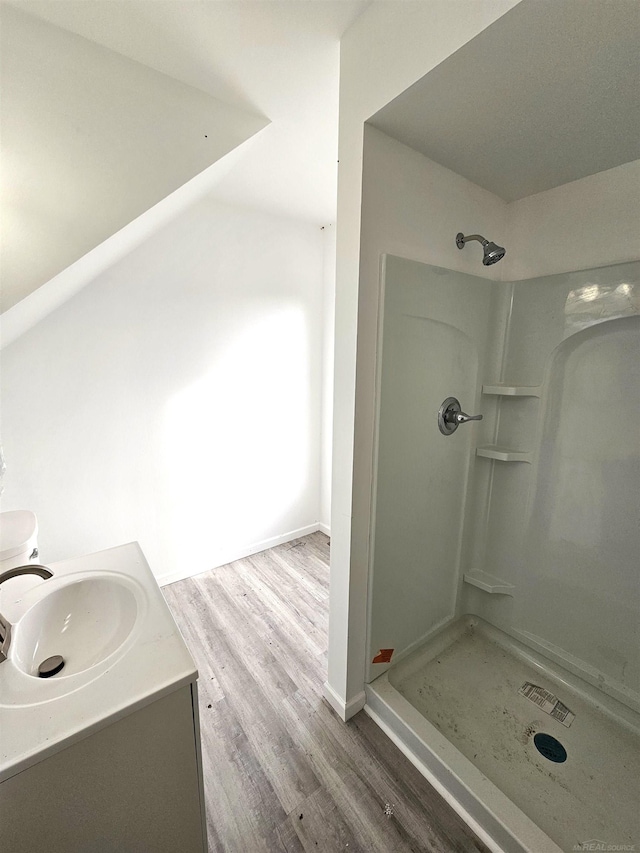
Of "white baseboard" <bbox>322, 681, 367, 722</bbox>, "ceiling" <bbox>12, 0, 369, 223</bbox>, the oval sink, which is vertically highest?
"ceiling" <bbox>12, 0, 369, 223</bbox>

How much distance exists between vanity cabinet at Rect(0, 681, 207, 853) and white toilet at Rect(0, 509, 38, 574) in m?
0.69

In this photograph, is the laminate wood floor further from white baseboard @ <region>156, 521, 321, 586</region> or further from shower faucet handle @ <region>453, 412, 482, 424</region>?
shower faucet handle @ <region>453, 412, 482, 424</region>

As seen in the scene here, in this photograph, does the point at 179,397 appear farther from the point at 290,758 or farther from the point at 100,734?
the point at 290,758

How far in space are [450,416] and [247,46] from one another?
1.48 m

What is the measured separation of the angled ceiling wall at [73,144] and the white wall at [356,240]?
0.60 metres

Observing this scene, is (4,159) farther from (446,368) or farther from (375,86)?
(446,368)

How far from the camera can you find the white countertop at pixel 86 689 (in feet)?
2.06

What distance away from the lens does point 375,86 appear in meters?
1.00

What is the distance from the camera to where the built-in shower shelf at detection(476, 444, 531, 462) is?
1.62 meters

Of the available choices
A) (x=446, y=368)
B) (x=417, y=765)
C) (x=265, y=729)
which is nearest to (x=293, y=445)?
(x=446, y=368)

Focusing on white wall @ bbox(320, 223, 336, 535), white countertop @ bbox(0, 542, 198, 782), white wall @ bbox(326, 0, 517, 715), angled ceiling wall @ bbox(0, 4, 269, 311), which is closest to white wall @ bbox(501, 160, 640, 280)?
white wall @ bbox(326, 0, 517, 715)

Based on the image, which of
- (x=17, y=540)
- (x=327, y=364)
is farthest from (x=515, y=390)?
(x=17, y=540)

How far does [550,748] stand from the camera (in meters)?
1.32

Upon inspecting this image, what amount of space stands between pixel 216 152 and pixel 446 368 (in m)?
1.26
